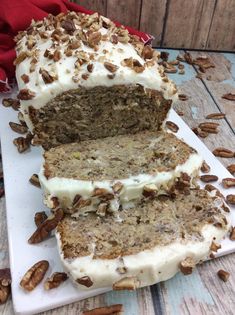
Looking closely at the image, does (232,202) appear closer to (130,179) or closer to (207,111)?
(130,179)

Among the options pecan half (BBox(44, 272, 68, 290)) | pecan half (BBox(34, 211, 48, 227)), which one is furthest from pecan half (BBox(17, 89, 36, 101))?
pecan half (BBox(44, 272, 68, 290))

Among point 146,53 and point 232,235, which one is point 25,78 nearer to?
point 146,53

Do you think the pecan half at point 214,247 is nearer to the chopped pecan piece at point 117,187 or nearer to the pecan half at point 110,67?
the chopped pecan piece at point 117,187

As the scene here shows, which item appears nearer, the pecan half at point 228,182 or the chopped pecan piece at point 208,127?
the pecan half at point 228,182

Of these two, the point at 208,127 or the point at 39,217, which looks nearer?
the point at 39,217

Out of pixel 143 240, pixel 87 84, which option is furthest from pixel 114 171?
pixel 87 84

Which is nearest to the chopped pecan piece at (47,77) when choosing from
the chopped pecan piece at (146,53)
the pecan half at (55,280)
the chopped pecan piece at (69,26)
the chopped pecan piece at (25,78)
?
the chopped pecan piece at (25,78)

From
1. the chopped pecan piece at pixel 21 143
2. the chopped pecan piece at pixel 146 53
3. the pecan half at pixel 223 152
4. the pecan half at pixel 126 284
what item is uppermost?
the chopped pecan piece at pixel 146 53

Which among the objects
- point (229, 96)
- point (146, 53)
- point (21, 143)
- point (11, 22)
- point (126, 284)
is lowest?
point (229, 96)
